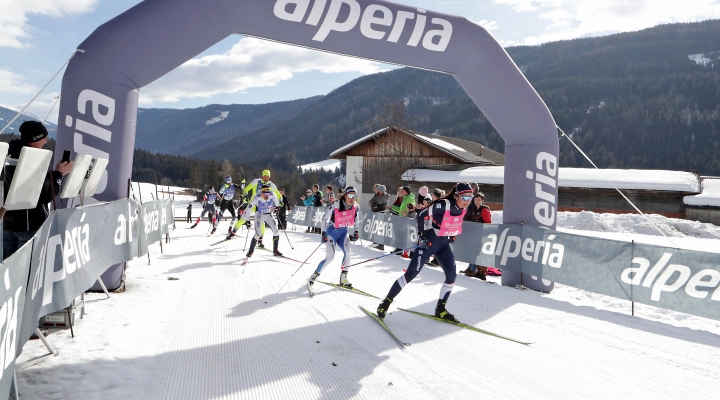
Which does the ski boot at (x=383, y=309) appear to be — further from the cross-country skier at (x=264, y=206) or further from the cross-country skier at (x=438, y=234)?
the cross-country skier at (x=264, y=206)

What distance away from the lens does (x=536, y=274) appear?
8.26 meters

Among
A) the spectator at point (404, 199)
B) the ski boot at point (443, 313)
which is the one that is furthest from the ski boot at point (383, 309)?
the spectator at point (404, 199)

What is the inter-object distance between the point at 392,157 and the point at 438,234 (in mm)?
26294

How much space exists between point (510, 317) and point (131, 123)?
6.51 metres

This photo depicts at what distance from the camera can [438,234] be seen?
19.3 feet

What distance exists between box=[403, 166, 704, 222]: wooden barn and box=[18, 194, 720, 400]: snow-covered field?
18116 millimetres

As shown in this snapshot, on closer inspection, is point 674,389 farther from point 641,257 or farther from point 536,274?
point 536,274

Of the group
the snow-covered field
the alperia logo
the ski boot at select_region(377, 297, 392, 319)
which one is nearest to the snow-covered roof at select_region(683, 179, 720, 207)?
the snow-covered field

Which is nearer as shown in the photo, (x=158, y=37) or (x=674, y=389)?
(x=674, y=389)

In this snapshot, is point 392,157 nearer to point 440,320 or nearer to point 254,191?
point 254,191

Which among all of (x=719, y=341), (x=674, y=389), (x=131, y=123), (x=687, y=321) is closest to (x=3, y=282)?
(x=131, y=123)

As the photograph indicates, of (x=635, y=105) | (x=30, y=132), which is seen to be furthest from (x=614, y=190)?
(x=635, y=105)

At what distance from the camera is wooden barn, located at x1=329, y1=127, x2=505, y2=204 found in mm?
31594

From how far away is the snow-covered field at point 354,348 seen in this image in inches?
150
